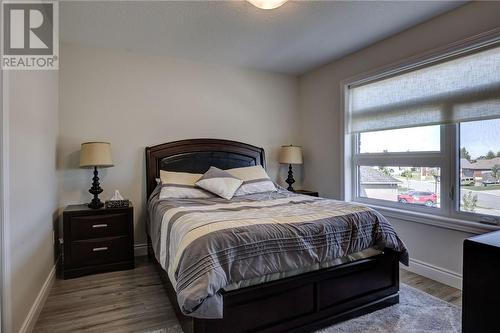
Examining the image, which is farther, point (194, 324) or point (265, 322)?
point (265, 322)

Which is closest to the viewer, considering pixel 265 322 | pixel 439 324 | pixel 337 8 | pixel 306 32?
pixel 265 322

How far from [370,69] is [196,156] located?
243 centimetres

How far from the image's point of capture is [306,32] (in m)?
3.04

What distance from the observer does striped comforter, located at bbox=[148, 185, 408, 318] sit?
157 centimetres

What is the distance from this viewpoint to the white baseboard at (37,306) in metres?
1.88

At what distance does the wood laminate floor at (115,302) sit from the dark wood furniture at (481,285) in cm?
129

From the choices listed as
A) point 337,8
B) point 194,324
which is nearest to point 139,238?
point 194,324

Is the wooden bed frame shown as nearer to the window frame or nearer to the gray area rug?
the gray area rug

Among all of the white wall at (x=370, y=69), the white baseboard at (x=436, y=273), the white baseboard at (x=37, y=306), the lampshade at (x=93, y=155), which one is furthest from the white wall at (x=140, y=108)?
the white baseboard at (x=436, y=273)

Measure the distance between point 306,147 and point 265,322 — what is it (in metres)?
3.12

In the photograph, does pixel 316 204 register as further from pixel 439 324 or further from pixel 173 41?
pixel 173 41

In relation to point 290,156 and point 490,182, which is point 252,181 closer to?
point 290,156

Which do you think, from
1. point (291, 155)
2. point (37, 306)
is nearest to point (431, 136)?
point (291, 155)

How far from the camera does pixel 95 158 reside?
3.00 metres
